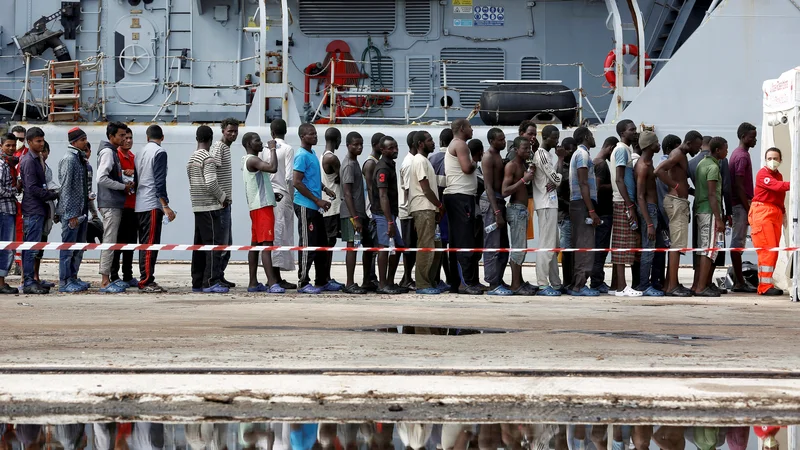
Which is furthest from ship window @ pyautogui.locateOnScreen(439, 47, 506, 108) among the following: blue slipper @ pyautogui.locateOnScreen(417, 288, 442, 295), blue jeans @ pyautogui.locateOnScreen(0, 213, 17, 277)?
blue jeans @ pyautogui.locateOnScreen(0, 213, 17, 277)

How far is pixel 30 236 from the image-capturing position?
9906mm

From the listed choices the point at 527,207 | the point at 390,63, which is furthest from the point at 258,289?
the point at 390,63

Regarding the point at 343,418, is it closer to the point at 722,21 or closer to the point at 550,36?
the point at 722,21

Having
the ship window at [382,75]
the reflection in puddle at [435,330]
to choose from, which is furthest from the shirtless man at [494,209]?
the ship window at [382,75]

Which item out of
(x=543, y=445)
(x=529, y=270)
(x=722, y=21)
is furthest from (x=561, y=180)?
(x=543, y=445)

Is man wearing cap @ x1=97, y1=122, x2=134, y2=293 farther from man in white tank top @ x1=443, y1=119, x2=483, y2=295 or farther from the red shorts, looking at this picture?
man in white tank top @ x1=443, y1=119, x2=483, y2=295

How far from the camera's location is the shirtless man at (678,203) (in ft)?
33.6

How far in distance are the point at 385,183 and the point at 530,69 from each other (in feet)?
24.6

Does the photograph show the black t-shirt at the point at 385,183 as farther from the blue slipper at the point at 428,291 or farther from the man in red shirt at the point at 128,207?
the man in red shirt at the point at 128,207

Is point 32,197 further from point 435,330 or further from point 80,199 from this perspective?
point 435,330

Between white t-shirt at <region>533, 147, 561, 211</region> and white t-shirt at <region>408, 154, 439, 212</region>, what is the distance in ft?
3.20

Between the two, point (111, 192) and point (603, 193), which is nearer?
point (111, 192)

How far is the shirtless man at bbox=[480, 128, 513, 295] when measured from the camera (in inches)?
395

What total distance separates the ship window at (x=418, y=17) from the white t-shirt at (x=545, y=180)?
278 inches
